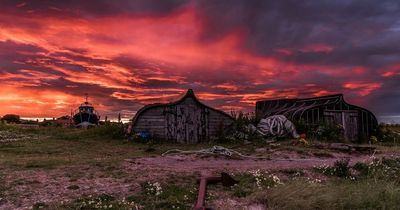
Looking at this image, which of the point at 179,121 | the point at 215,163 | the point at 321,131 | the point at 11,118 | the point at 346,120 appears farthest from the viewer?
the point at 11,118

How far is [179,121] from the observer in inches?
1222

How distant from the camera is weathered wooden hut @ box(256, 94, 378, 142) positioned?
34.8 m

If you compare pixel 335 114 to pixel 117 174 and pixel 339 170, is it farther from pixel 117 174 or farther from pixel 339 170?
pixel 117 174

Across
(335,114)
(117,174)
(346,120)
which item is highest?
(335,114)

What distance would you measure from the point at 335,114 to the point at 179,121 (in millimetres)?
14864

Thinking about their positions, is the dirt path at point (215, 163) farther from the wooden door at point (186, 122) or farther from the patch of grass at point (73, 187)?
the wooden door at point (186, 122)

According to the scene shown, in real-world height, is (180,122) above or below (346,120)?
below

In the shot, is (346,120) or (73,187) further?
(346,120)

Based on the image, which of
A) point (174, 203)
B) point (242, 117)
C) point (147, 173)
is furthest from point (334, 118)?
point (174, 203)

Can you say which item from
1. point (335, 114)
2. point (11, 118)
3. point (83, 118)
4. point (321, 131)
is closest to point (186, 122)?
point (321, 131)

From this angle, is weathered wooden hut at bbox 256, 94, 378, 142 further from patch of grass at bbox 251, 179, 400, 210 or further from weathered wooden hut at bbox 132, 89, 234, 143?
patch of grass at bbox 251, 179, 400, 210

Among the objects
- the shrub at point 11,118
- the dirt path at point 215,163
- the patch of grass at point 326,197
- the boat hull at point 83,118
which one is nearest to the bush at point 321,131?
the dirt path at point 215,163

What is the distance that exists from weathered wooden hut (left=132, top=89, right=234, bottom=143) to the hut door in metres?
10.8

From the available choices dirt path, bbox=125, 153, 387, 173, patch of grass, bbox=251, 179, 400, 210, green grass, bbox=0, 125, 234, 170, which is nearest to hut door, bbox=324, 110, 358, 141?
dirt path, bbox=125, 153, 387, 173
